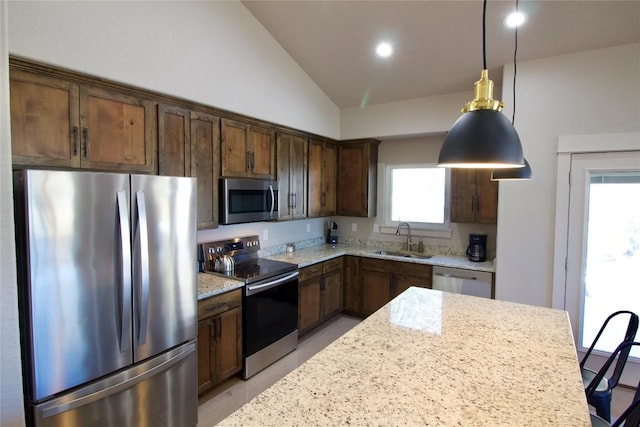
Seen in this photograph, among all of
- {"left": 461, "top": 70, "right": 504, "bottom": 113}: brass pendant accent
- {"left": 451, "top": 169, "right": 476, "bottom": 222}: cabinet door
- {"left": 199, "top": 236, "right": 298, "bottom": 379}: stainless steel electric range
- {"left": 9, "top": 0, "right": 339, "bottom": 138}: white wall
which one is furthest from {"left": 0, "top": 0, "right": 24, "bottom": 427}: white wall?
{"left": 451, "top": 169, "right": 476, "bottom": 222}: cabinet door

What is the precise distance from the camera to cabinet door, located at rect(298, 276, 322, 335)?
3661 millimetres

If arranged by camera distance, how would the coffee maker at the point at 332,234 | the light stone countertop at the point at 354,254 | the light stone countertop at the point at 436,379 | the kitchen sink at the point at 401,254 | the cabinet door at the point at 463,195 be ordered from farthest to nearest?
1. the coffee maker at the point at 332,234
2. the kitchen sink at the point at 401,254
3. the cabinet door at the point at 463,195
4. the light stone countertop at the point at 354,254
5. the light stone countertop at the point at 436,379

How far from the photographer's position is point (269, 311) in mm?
3070

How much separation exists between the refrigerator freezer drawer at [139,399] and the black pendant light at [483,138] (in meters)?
2.03

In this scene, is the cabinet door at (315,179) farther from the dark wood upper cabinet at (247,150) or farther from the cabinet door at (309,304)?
the cabinet door at (309,304)

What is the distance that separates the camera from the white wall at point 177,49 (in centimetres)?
191

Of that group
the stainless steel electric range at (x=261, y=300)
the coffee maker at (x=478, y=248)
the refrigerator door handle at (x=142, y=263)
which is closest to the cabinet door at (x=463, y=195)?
the coffee maker at (x=478, y=248)

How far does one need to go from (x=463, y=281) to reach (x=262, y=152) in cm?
256

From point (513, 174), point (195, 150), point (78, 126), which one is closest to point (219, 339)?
point (195, 150)

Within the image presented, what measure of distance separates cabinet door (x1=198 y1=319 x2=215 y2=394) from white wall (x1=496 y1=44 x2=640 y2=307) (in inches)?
107

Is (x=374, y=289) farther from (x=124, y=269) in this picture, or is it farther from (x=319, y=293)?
(x=124, y=269)

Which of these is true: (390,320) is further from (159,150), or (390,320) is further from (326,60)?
(326,60)

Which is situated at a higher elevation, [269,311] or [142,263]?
[142,263]

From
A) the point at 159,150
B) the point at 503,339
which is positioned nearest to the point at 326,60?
the point at 159,150
